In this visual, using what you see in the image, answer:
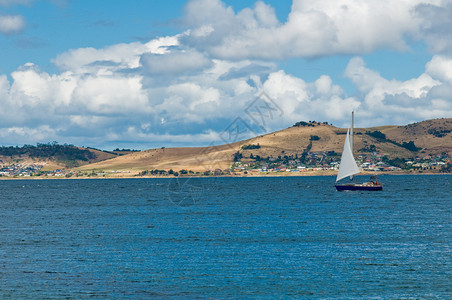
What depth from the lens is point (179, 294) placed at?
51.0 metres

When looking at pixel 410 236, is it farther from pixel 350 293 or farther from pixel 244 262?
pixel 350 293

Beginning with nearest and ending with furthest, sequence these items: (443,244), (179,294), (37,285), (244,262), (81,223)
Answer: (179,294), (37,285), (244,262), (443,244), (81,223)

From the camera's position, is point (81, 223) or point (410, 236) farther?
point (81, 223)

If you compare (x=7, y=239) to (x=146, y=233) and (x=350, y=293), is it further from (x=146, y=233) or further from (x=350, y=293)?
(x=350, y=293)

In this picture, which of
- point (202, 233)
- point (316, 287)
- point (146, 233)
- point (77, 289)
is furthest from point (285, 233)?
point (77, 289)

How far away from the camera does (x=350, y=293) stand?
167ft

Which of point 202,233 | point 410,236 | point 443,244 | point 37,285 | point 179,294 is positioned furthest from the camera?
point 202,233

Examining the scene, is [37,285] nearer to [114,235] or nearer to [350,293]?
[350,293]

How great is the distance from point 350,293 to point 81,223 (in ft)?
222

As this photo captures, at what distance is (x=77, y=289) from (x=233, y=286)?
44.7 feet

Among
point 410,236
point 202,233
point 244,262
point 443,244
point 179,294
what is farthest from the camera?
point 202,233

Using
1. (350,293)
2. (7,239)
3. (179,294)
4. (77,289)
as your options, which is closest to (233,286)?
(179,294)

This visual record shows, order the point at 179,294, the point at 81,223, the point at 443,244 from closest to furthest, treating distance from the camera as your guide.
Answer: the point at 179,294 < the point at 443,244 < the point at 81,223

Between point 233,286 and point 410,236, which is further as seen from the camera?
point 410,236
